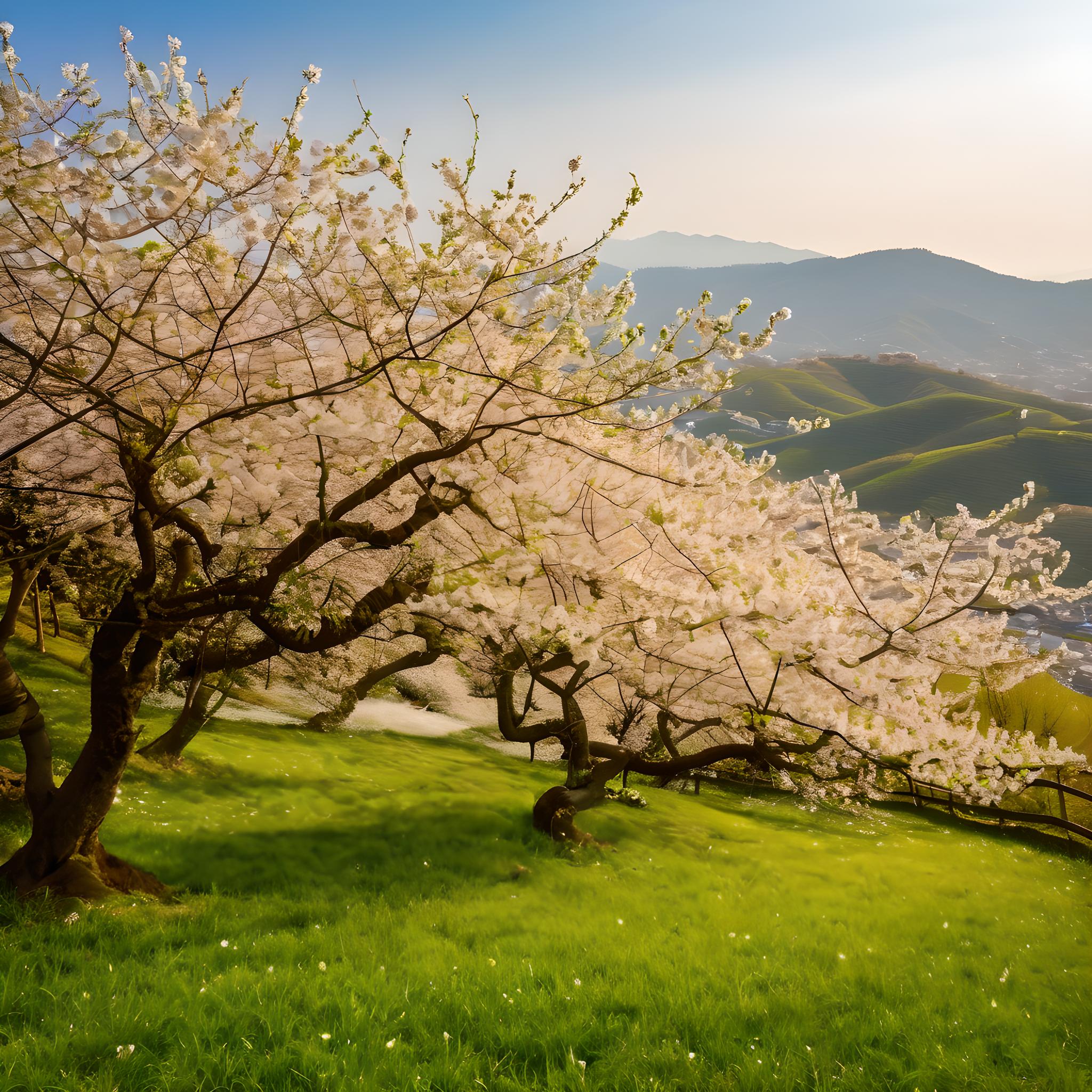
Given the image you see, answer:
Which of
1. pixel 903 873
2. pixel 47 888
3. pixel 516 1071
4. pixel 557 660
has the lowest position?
pixel 903 873

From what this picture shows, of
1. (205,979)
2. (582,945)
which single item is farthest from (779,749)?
(205,979)

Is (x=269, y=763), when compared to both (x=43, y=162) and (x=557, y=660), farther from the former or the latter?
(x=43, y=162)

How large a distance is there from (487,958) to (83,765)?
412 cm

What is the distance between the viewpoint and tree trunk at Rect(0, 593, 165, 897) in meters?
5.89

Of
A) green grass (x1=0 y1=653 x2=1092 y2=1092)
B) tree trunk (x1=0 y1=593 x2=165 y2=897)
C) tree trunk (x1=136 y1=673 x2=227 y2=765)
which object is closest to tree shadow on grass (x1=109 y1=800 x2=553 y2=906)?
green grass (x1=0 y1=653 x2=1092 y2=1092)

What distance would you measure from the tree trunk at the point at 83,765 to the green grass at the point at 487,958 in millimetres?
651

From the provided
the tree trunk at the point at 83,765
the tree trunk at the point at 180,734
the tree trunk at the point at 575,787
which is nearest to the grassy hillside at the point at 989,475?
the tree trunk at the point at 575,787

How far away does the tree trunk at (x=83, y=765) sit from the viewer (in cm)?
589

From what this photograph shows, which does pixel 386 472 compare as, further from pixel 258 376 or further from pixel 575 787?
pixel 575 787

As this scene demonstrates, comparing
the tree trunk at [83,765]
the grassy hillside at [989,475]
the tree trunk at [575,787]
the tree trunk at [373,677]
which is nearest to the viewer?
the tree trunk at [83,765]

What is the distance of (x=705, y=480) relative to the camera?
7344mm

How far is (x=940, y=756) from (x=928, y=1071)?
5.28 meters

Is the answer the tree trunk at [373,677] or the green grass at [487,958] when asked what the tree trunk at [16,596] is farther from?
the tree trunk at [373,677]

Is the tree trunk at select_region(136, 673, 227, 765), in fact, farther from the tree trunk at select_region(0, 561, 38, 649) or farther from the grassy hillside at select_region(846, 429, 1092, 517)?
the grassy hillside at select_region(846, 429, 1092, 517)
